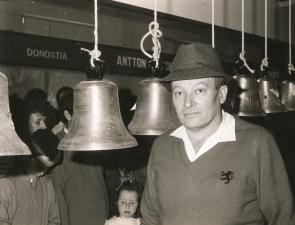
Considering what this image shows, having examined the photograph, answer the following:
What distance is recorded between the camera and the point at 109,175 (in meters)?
5.63

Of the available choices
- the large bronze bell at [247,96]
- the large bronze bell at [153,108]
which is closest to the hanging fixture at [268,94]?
the large bronze bell at [247,96]

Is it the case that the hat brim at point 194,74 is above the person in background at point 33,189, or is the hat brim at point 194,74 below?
above

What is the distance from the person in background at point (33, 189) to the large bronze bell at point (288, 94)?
199 centimetres

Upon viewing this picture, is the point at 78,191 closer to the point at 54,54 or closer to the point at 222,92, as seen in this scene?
the point at 54,54

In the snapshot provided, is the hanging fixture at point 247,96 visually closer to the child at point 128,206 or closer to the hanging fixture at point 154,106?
the hanging fixture at point 154,106

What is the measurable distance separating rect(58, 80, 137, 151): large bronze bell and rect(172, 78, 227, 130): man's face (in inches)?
12.5

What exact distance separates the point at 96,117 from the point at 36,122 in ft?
6.55

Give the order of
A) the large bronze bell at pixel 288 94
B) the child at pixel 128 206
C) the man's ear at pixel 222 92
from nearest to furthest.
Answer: the man's ear at pixel 222 92
the large bronze bell at pixel 288 94
the child at pixel 128 206

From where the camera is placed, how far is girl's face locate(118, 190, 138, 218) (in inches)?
167

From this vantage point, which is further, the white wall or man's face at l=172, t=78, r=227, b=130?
the white wall

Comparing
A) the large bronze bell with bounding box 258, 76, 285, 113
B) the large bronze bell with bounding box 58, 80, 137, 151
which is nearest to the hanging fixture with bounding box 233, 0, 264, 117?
the large bronze bell with bounding box 258, 76, 285, 113

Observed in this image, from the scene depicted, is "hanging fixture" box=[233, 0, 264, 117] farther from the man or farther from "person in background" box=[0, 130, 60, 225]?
"person in background" box=[0, 130, 60, 225]

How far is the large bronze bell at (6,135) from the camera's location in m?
1.69

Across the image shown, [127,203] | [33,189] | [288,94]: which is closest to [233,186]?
[288,94]
